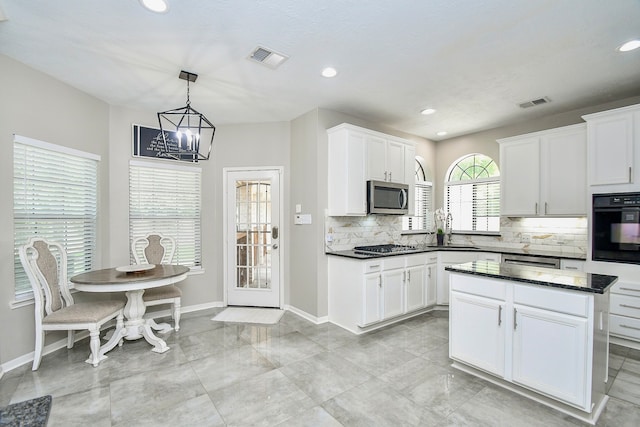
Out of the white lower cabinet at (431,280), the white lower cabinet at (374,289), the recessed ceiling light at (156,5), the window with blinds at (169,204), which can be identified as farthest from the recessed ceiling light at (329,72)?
the white lower cabinet at (431,280)

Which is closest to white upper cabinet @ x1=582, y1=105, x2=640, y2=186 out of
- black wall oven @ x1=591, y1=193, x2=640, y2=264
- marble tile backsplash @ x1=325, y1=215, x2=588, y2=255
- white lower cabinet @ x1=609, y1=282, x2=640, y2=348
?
black wall oven @ x1=591, y1=193, x2=640, y2=264

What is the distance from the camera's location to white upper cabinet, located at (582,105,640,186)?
10.3 feet

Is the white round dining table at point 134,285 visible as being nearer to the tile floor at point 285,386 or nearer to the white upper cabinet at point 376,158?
the tile floor at point 285,386

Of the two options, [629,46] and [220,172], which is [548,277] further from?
[220,172]

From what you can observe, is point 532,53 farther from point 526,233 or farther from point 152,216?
point 152,216

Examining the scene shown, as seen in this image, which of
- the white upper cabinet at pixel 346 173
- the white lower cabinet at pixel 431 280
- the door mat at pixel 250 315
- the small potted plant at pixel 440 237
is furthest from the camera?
the small potted plant at pixel 440 237

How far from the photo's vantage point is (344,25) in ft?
7.43

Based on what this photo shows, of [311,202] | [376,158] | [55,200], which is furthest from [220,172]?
[376,158]

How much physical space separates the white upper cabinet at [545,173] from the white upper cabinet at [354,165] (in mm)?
1709

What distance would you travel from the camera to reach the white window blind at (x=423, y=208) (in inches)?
213

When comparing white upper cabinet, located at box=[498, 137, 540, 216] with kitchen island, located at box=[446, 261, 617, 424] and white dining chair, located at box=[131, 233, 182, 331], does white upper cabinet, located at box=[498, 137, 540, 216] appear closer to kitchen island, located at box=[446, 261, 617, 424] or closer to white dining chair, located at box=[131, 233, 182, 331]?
kitchen island, located at box=[446, 261, 617, 424]

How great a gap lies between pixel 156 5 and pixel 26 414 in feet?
7.57

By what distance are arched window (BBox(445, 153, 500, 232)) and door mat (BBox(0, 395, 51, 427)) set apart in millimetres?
5371

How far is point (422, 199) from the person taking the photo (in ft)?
18.0
